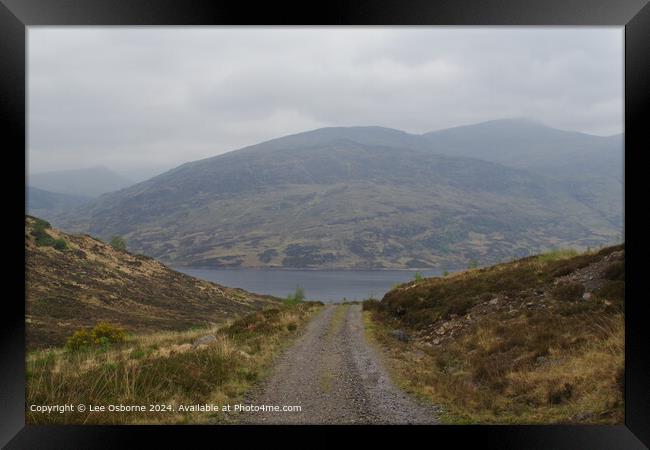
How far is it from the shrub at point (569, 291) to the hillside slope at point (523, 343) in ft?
0.09

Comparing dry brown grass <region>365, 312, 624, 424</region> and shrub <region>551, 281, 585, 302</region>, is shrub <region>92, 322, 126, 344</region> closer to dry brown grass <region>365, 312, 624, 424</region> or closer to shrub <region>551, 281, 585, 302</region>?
dry brown grass <region>365, 312, 624, 424</region>

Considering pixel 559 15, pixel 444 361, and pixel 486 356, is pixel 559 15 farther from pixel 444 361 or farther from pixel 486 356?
pixel 444 361

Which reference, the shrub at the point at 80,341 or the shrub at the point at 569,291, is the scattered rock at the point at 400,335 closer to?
the shrub at the point at 569,291

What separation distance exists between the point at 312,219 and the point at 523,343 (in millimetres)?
164173

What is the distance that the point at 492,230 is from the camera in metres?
102

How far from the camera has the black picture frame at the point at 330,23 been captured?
4.77 metres

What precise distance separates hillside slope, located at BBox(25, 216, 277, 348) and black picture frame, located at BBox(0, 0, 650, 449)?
13204 millimetres

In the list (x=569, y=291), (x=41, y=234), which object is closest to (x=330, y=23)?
(x=569, y=291)

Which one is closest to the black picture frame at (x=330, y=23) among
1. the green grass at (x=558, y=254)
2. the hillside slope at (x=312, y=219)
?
the green grass at (x=558, y=254)

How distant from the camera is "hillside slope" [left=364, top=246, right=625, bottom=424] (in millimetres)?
5520

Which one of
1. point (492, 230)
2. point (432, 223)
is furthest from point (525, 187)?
point (492, 230)

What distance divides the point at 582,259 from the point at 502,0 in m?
11.4

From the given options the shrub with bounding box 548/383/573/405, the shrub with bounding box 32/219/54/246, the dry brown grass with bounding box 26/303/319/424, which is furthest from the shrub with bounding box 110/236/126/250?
the shrub with bounding box 548/383/573/405

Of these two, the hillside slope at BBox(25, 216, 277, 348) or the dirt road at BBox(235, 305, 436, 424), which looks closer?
the dirt road at BBox(235, 305, 436, 424)
